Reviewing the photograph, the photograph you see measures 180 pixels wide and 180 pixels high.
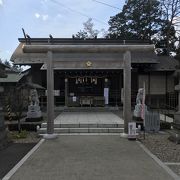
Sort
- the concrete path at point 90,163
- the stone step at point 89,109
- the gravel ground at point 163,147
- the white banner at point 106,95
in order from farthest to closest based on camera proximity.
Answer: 1. the white banner at point 106,95
2. the stone step at point 89,109
3. the gravel ground at point 163,147
4. the concrete path at point 90,163

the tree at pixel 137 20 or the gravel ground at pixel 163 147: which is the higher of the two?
the tree at pixel 137 20

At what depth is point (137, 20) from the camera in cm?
4500

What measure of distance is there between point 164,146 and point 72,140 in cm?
360

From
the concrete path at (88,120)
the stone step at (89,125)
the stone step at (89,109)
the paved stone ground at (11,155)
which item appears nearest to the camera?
the paved stone ground at (11,155)

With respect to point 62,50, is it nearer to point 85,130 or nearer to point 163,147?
point 85,130

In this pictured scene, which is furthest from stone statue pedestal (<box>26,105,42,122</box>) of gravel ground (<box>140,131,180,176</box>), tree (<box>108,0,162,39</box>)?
tree (<box>108,0,162,39</box>)

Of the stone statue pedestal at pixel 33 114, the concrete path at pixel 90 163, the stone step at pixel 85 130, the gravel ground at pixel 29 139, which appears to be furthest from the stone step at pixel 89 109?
the concrete path at pixel 90 163

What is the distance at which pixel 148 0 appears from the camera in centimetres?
4394

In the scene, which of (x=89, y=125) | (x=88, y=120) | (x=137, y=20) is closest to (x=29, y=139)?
(x=89, y=125)

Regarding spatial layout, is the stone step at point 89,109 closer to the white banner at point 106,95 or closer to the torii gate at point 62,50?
the white banner at point 106,95

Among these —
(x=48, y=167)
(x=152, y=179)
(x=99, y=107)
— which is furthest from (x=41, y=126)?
(x=99, y=107)

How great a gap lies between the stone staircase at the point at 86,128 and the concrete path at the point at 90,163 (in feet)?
9.75

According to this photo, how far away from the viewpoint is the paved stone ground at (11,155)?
360 inches

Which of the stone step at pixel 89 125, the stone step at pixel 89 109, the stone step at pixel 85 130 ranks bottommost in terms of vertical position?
the stone step at pixel 85 130
